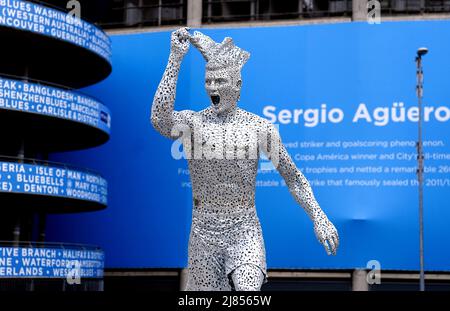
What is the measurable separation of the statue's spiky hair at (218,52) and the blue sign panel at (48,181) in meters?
19.5

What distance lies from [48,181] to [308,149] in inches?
353

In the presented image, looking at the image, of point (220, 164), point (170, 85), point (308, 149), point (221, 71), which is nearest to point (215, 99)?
point (221, 71)

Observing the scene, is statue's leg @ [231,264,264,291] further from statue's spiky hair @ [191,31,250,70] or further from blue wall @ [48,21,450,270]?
blue wall @ [48,21,450,270]

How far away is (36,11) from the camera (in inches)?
1166

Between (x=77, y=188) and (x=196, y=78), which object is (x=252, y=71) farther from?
(x=77, y=188)

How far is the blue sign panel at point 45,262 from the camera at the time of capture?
1091 inches

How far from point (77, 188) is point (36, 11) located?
556 cm

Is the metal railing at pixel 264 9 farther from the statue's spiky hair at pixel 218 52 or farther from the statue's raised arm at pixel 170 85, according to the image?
the statue's raised arm at pixel 170 85

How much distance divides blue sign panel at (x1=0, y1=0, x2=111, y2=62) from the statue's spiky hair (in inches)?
796

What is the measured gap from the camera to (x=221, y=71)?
9766 millimetres

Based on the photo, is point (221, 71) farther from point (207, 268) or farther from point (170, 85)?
point (207, 268)

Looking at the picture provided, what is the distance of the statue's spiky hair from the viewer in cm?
978

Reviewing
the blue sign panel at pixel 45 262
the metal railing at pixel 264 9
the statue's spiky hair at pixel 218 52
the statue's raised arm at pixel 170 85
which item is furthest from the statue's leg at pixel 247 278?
the metal railing at pixel 264 9
